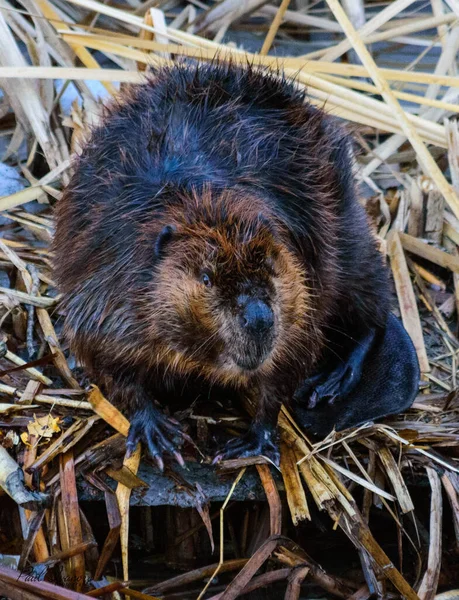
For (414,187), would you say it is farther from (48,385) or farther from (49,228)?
(48,385)

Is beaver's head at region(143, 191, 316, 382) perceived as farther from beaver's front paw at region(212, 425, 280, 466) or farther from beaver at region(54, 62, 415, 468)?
beaver's front paw at region(212, 425, 280, 466)

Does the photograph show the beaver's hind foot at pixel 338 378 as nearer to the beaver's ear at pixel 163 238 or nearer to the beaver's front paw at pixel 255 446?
the beaver's front paw at pixel 255 446

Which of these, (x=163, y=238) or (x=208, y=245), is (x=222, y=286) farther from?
(x=163, y=238)

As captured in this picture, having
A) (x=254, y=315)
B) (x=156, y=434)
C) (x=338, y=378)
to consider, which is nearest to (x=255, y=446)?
(x=156, y=434)

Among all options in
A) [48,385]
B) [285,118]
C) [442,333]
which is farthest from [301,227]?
[442,333]

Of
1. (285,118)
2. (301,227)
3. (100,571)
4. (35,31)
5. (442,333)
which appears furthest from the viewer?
(35,31)

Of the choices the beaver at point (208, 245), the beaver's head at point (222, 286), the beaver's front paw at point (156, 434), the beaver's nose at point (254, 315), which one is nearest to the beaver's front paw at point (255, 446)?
the beaver at point (208, 245)

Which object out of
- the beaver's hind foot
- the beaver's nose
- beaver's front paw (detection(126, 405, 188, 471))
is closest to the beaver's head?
the beaver's nose
